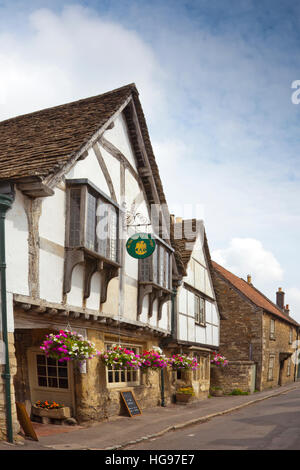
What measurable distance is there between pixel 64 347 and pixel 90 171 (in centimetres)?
405

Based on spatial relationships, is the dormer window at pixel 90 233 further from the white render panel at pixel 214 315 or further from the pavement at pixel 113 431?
the white render panel at pixel 214 315

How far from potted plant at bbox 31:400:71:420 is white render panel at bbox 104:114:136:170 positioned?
6.56 metres

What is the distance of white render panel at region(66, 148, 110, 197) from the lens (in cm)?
1080

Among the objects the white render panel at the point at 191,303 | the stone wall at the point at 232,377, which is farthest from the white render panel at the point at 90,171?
the stone wall at the point at 232,377

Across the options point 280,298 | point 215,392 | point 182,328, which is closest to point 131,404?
point 182,328

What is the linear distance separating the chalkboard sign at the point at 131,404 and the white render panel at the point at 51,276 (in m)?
4.57

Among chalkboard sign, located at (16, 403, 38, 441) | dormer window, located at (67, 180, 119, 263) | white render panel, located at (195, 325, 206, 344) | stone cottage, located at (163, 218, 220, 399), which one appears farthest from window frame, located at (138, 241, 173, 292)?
chalkboard sign, located at (16, 403, 38, 441)

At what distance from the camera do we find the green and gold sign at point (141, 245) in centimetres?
1170

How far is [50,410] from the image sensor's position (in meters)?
11.0

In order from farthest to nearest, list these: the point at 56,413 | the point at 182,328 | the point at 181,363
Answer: the point at 182,328 → the point at 181,363 → the point at 56,413

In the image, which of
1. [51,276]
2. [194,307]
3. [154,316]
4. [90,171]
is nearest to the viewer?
[51,276]

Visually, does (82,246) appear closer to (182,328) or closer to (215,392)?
(182,328)
